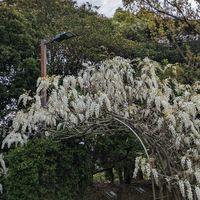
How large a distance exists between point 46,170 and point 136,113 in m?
1.47

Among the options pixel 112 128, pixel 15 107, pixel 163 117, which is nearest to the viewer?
pixel 163 117

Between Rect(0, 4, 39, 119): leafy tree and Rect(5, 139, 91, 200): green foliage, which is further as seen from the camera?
Rect(0, 4, 39, 119): leafy tree

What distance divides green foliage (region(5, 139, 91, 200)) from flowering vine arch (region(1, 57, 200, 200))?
8.9 inches

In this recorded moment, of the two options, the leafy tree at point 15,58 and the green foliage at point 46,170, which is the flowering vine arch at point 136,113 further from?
the leafy tree at point 15,58

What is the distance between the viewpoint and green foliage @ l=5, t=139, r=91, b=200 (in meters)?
6.52

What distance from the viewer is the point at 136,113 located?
6.52 meters

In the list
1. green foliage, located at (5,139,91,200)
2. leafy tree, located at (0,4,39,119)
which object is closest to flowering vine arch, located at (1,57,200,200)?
green foliage, located at (5,139,91,200)

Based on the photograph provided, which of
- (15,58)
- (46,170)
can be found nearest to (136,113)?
(46,170)

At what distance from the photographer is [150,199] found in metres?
9.97

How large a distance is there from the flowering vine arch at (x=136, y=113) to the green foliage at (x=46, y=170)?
226mm

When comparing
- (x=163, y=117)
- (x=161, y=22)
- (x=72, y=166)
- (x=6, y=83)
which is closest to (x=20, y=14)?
(x=6, y=83)

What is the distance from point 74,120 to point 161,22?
3.67 meters

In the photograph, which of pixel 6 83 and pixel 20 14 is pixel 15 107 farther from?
pixel 20 14

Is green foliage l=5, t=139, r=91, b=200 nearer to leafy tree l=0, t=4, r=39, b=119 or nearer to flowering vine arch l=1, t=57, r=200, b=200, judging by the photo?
flowering vine arch l=1, t=57, r=200, b=200
